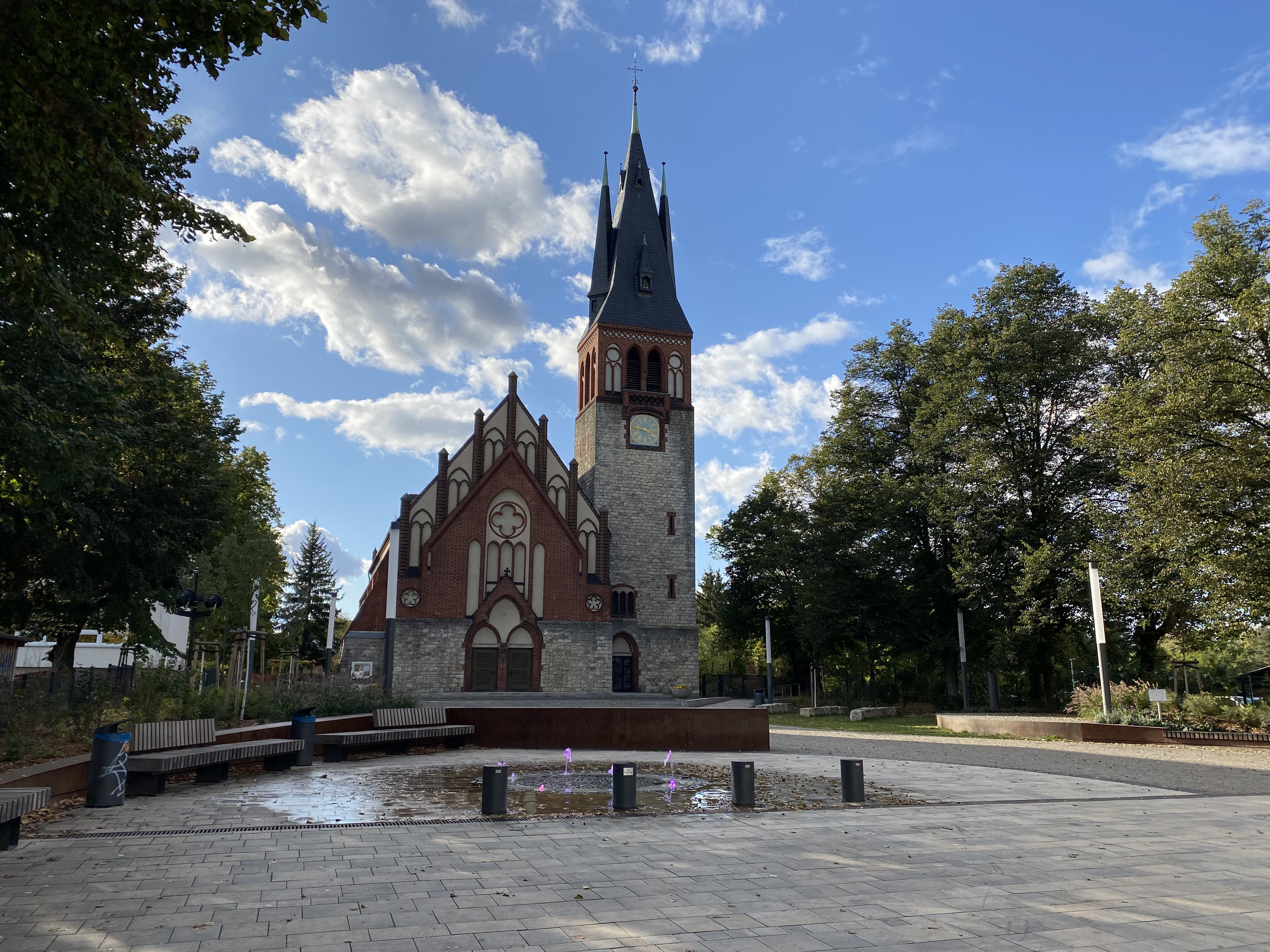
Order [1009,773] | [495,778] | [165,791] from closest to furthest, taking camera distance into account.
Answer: [495,778], [165,791], [1009,773]

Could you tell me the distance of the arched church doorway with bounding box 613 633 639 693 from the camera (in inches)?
1582

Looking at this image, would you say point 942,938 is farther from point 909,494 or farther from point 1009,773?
point 909,494

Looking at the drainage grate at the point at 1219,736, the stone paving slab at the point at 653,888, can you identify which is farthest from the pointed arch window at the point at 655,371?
the stone paving slab at the point at 653,888

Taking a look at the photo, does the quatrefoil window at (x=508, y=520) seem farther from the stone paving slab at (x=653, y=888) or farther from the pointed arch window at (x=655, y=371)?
the stone paving slab at (x=653, y=888)

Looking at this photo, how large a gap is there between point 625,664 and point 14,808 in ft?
113

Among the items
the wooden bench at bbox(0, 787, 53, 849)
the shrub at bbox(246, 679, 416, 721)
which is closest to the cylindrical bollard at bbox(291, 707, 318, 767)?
the shrub at bbox(246, 679, 416, 721)

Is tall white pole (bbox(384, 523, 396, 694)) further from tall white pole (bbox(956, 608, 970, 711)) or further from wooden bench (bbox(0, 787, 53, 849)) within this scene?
wooden bench (bbox(0, 787, 53, 849))

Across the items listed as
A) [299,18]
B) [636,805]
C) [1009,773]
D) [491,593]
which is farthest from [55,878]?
[491,593]

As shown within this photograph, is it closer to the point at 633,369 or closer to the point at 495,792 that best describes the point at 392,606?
the point at 633,369

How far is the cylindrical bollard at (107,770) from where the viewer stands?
Answer: 30.8 ft

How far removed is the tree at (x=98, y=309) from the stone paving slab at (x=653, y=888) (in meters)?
5.66

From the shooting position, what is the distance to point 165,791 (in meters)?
10.6

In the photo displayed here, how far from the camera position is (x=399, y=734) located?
15.2 metres

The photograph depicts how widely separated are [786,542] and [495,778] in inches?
1295
